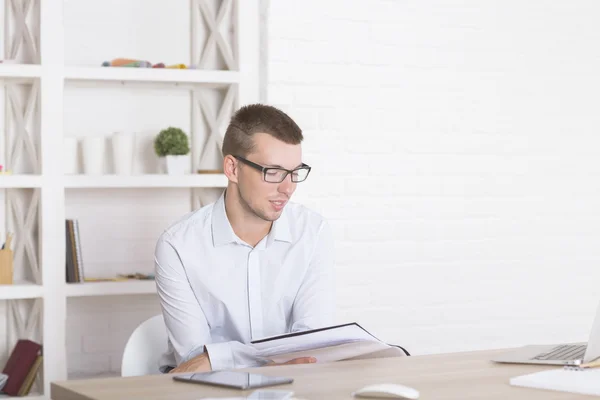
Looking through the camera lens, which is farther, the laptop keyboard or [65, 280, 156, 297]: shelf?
[65, 280, 156, 297]: shelf

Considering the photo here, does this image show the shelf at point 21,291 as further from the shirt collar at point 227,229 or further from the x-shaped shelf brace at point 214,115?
the shirt collar at point 227,229

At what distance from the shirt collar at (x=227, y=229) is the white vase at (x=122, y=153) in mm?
819

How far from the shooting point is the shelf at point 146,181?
3344mm

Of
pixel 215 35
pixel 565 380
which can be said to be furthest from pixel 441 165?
pixel 565 380

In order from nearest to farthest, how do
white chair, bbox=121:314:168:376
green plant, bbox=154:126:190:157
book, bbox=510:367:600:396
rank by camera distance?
book, bbox=510:367:600:396
white chair, bbox=121:314:168:376
green plant, bbox=154:126:190:157

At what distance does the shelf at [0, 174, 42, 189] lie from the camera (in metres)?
3.26

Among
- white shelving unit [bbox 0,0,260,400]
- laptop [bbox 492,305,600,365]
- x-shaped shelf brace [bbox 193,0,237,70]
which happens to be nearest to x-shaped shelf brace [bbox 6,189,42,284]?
white shelving unit [bbox 0,0,260,400]

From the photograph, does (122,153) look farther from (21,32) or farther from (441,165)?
(441,165)

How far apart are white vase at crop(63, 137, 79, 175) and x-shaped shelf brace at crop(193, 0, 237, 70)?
24.1 inches

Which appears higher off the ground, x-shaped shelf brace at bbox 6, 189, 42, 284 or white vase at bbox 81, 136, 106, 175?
white vase at bbox 81, 136, 106, 175

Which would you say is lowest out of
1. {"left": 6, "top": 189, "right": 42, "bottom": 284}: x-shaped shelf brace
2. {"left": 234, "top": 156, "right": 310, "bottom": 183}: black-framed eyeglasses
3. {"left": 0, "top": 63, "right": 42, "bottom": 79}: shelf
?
{"left": 6, "top": 189, "right": 42, "bottom": 284}: x-shaped shelf brace

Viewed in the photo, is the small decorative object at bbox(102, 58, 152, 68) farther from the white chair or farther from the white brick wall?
the white chair

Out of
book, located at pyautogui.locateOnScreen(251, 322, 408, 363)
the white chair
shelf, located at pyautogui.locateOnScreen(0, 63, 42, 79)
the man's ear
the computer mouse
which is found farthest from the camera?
shelf, located at pyautogui.locateOnScreen(0, 63, 42, 79)

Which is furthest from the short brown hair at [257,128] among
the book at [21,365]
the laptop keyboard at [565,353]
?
the book at [21,365]
